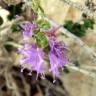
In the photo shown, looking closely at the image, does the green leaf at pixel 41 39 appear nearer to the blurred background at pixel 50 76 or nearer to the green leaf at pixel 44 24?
the green leaf at pixel 44 24

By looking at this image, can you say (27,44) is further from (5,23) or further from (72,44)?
(72,44)

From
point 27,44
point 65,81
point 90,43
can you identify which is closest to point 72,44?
point 90,43

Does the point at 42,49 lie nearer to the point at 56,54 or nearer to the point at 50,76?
the point at 56,54

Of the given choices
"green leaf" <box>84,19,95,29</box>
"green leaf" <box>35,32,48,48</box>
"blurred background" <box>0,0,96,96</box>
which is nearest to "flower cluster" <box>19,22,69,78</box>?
"green leaf" <box>35,32,48,48</box>

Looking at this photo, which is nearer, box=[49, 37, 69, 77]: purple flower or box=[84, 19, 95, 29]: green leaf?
box=[49, 37, 69, 77]: purple flower

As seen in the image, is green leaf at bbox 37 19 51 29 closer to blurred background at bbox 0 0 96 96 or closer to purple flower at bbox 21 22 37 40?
purple flower at bbox 21 22 37 40

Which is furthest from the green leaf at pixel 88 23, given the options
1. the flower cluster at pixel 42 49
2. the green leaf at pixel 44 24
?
the green leaf at pixel 44 24

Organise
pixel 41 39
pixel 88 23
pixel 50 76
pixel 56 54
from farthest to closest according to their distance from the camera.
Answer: pixel 50 76, pixel 88 23, pixel 56 54, pixel 41 39

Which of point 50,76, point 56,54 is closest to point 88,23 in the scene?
point 56,54

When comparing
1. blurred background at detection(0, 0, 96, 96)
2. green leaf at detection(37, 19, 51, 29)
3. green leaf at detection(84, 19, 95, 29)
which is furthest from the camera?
blurred background at detection(0, 0, 96, 96)

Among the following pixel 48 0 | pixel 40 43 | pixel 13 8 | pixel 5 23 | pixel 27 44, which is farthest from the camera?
pixel 48 0

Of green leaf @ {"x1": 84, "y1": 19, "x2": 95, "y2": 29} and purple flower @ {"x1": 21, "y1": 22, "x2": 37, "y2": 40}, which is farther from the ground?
green leaf @ {"x1": 84, "y1": 19, "x2": 95, "y2": 29}
